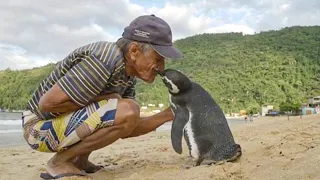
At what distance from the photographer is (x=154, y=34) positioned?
2.36 metres

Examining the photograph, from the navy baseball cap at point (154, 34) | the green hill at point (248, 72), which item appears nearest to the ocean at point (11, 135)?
the navy baseball cap at point (154, 34)

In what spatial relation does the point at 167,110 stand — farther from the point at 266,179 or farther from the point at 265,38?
the point at 265,38

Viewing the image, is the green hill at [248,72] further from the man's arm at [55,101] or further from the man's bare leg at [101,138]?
the man's arm at [55,101]

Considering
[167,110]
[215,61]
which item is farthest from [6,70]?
[167,110]

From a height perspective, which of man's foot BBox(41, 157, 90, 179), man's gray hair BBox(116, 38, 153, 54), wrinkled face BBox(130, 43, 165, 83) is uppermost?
man's gray hair BBox(116, 38, 153, 54)

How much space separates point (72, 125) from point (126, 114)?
37cm

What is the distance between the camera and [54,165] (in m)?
2.56

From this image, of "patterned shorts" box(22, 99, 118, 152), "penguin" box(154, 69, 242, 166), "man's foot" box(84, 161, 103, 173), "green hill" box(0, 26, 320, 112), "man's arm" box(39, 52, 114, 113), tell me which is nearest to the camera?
"man's arm" box(39, 52, 114, 113)

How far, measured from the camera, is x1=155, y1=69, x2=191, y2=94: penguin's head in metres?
2.75

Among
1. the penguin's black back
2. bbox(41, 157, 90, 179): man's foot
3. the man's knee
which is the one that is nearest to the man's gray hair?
the man's knee

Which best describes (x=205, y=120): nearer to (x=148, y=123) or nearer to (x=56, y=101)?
(x=148, y=123)

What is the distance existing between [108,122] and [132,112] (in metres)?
0.17

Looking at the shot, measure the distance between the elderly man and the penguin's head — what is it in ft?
0.85

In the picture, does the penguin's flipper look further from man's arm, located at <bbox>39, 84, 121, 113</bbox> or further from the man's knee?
man's arm, located at <bbox>39, 84, 121, 113</bbox>
